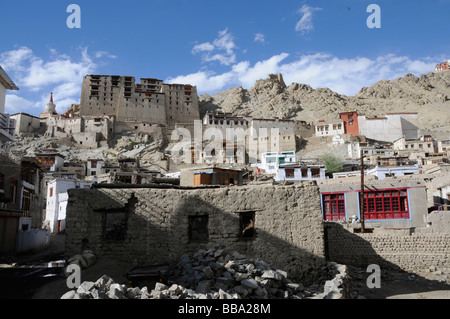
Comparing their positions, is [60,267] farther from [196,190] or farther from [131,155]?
[131,155]

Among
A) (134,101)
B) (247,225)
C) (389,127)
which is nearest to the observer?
(247,225)

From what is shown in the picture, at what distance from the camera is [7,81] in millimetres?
20656

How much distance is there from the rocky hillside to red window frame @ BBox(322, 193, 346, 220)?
7694 cm

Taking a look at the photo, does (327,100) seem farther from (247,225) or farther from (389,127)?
(247,225)

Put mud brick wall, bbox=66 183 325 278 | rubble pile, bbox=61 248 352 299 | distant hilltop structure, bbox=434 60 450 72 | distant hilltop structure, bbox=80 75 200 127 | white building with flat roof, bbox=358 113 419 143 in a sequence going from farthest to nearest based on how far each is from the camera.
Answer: distant hilltop structure, bbox=434 60 450 72 < distant hilltop structure, bbox=80 75 200 127 < white building with flat roof, bbox=358 113 419 143 < mud brick wall, bbox=66 183 325 278 < rubble pile, bbox=61 248 352 299

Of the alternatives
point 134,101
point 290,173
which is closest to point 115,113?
point 134,101

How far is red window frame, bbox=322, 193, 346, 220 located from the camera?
25.8m

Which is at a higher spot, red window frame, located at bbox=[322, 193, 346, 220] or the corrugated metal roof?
the corrugated metal roof

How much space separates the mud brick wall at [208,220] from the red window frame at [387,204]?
50.5ft

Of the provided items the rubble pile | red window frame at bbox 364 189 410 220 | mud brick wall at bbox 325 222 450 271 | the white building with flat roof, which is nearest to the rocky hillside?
the white building with flat roof

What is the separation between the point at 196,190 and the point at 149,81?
8992 cm

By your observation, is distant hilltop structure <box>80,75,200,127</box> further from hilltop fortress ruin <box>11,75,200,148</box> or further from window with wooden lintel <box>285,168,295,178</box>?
window with wooden lintel <box>285,168,295,178</box>

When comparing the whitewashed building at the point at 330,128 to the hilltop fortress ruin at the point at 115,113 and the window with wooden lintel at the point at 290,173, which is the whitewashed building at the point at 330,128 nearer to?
the hilltop fortress ruin at the point at 115,113

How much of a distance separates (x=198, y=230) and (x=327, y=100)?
10475 cm
